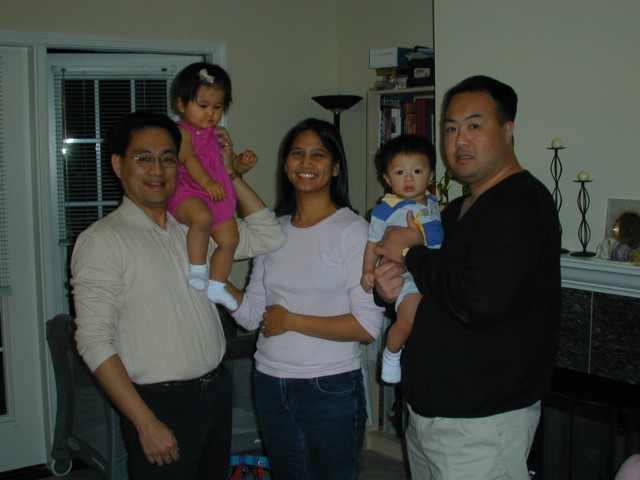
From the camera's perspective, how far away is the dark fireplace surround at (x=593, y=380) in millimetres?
2498

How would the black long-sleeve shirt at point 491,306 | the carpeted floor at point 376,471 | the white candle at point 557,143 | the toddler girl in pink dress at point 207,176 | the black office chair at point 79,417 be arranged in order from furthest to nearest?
the carpeted floor at point 376,471, the black office chair at point 79,417, the white candle at point 557,143, the toddler girl in pink dress at point 207,176, the black long-sleeve shirt at point 491,306

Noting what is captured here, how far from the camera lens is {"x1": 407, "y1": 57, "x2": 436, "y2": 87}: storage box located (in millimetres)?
3363

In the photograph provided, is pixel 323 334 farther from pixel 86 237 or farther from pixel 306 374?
pixel 86 237

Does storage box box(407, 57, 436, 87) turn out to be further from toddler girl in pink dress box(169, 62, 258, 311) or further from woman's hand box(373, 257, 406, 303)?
woman's hand box(373, 257, 406, 303)

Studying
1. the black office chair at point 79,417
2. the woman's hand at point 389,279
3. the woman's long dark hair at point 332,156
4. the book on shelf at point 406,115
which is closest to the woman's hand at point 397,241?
the woman's hand at point 389,279

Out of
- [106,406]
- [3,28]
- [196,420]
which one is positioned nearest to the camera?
[196,420]

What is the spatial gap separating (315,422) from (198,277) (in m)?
0.51

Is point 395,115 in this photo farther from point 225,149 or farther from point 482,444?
point 482,444

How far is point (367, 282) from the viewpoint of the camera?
1.82 metres

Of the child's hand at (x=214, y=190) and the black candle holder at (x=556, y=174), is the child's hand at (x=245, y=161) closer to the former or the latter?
the child's hand at (x=214, y=190)

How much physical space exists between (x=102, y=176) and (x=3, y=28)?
0.86m

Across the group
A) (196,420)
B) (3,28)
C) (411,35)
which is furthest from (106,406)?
(411,35)

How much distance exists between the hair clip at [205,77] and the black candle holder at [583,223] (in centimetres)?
144

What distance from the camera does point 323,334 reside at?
6.06 ft
